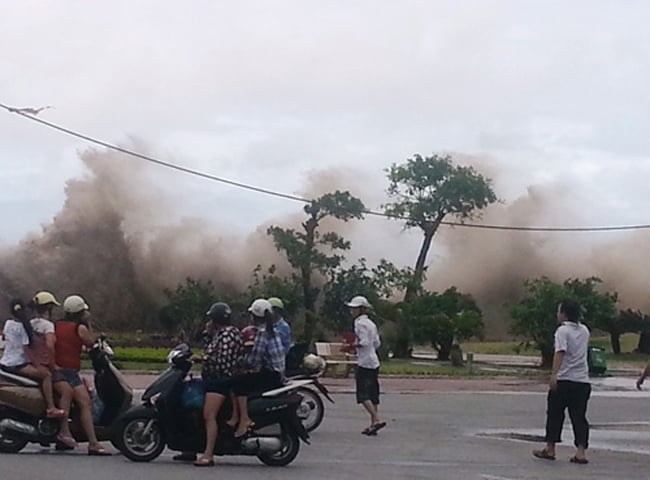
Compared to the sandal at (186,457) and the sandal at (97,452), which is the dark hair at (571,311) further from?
the sandal at (97,452)

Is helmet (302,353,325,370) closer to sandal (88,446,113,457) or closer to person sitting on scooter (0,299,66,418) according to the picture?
sandal (88,446,113,457)

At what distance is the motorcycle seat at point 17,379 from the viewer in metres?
12.4

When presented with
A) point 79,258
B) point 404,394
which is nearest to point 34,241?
point 79,258

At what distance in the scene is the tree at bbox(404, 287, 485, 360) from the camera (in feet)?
139

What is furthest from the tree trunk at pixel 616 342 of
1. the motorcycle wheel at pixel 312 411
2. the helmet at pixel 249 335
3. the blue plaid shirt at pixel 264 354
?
the blue plaid shirt at pixel 264 354

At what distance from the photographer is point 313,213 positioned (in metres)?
43.0

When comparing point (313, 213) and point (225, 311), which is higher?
point (313, 213)

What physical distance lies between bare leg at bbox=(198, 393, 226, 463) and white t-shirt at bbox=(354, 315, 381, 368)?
4.32m

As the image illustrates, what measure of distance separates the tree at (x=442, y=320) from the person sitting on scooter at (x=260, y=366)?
30273 millimetres

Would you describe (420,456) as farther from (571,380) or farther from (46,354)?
(46,354)

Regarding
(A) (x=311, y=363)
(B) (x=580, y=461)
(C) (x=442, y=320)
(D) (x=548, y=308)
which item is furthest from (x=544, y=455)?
(C) (x=442, y=320)

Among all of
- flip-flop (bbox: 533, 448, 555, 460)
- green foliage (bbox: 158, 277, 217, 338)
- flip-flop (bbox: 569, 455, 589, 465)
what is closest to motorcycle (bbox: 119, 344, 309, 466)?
flip-flop (bbox: 533, 448, 555, 460)

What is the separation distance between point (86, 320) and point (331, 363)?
18.2m

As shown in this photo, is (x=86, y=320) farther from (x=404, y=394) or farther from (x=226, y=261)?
(x=226, y=261)
